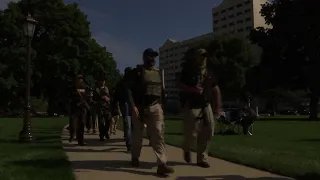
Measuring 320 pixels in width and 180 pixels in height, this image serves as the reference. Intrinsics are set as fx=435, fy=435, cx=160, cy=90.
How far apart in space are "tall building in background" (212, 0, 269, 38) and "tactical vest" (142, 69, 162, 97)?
12047 cm

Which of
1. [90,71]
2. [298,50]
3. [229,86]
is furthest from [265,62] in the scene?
[90,71]

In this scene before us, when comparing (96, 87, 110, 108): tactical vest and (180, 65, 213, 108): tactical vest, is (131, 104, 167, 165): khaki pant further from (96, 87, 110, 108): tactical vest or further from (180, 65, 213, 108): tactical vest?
(96, 87, 110, 108): tactical vest

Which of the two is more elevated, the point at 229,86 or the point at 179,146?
the point at 229,86

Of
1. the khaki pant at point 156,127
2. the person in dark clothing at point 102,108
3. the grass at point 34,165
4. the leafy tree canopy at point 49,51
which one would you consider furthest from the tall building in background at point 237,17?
the khaki pant at point 156,127

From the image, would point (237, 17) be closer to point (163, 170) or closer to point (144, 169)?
point (144, 169)

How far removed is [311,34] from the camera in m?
40.4

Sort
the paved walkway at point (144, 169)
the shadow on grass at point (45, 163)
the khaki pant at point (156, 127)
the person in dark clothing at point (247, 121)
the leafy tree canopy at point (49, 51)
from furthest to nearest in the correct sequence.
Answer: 1. the leafy tree canopy at point (49, 51)
2. the person in dark clothing at point (247, 121)
3. the shadow on grass at point (45, 163)
4. the khaki pant at point (156, 127)
5. the paved walkway at point (144, 169)

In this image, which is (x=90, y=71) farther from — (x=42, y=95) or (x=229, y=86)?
(x=229, y=86)

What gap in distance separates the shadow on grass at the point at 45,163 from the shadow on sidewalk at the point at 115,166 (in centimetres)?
20

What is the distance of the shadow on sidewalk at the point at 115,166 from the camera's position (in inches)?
258

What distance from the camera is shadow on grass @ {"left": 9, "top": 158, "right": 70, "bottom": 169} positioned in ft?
23.1

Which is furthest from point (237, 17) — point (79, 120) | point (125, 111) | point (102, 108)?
point (125, 111)

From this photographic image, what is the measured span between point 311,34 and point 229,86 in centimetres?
2013

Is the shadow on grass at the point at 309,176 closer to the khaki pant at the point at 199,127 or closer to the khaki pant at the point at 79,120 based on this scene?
the khaki pant at the point at 199,127
